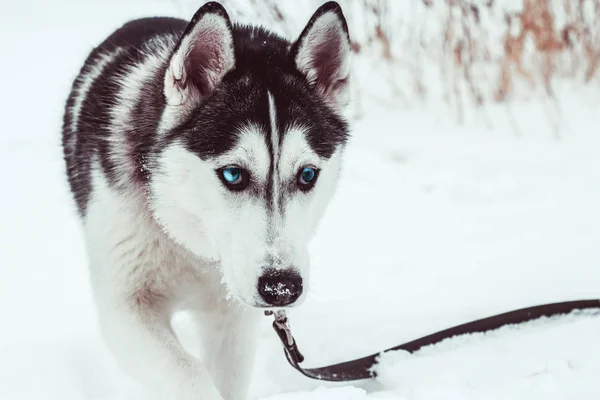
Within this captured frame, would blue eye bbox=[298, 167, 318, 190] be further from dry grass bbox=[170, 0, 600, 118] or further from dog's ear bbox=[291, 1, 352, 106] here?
dry grass bbox=[170, 0, 600, 118]

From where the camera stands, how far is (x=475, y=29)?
18.6 feet

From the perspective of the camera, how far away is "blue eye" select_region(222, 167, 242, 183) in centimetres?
208

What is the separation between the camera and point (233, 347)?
2627 mm

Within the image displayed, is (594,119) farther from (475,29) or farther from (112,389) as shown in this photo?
(112,389)

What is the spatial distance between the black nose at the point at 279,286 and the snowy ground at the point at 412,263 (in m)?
0.40

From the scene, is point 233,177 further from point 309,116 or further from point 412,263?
point 412,263

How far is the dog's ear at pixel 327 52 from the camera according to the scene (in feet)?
7.32

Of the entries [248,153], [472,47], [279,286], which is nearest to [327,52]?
[248,153]

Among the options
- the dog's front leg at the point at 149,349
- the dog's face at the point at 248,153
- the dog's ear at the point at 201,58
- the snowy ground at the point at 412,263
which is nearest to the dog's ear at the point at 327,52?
the dog's face at the point at 248,153

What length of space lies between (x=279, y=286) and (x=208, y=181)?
0.41 m

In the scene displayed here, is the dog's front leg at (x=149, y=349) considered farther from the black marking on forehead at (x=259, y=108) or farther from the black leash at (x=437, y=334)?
the black marking on forehead at (x=259, y=108)

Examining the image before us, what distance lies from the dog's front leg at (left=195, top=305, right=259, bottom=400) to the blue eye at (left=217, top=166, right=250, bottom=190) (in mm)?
663

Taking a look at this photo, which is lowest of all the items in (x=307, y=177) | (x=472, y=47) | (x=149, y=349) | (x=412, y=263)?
(x=412, y=263)

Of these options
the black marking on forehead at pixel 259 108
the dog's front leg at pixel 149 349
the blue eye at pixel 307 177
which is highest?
the black marking on forehead at pixel 259 108
